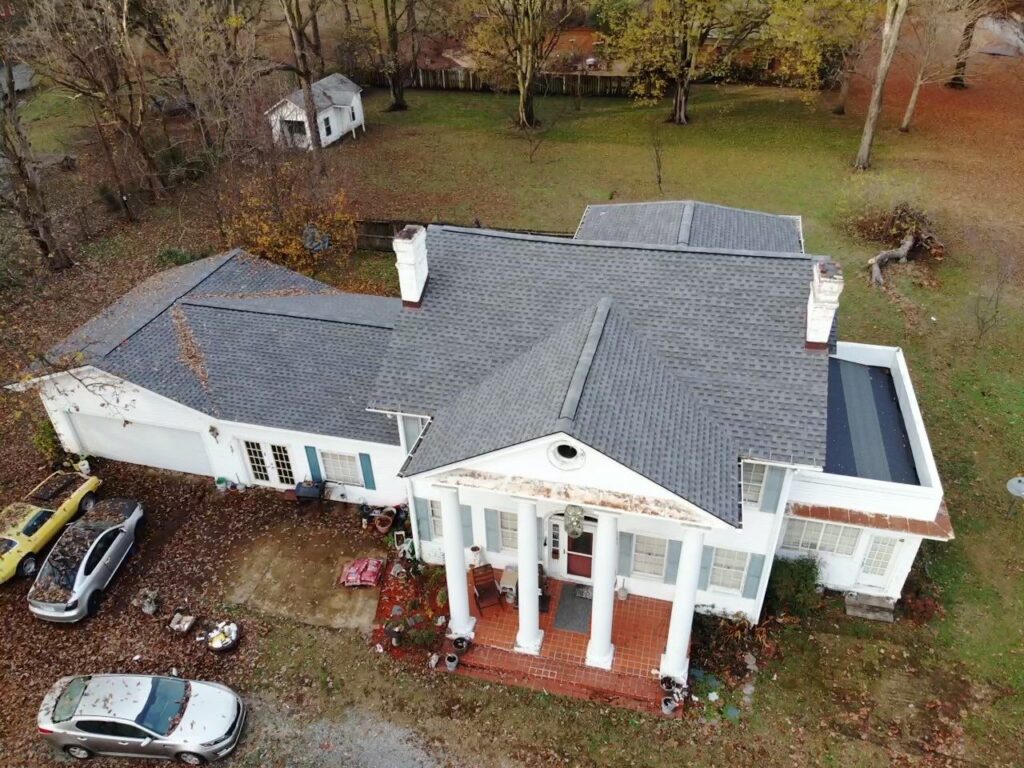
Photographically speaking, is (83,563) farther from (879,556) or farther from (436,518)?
(879,556)

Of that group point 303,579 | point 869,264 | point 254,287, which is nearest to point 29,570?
point 303,579

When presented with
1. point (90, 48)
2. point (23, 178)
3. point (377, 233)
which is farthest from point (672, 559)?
point (90, 48)

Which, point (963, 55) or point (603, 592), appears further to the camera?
point (963, 55)

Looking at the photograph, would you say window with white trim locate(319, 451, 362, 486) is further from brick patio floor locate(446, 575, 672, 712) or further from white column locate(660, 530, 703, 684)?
white column locate(660, 530, 703, 684)

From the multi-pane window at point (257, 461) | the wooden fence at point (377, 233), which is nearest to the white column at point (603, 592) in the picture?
the multi-pane window at point (257, 461)

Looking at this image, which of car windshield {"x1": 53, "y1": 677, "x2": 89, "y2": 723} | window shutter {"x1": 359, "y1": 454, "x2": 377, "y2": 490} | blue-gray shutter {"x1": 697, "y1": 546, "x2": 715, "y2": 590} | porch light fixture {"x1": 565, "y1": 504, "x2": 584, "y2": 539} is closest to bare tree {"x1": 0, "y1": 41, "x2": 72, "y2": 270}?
window shutter {"x1": 359, "y1": 454, "x2": 377, "y2": 490}

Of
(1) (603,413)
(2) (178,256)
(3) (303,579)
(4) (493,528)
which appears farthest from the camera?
(2) (178,256)

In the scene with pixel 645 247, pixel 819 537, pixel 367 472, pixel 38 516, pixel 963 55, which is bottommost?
pixel 38 516

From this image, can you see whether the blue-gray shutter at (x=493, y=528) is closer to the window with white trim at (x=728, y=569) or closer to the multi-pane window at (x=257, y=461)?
the window with white trim at (x=728, y=569)
